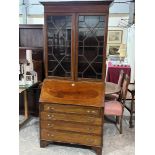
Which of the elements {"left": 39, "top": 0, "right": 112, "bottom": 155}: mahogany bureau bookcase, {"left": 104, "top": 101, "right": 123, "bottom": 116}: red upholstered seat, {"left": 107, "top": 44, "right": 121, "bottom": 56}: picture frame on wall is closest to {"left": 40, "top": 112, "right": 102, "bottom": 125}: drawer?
{"left": 39, "top": 0, "right": 112, "bottom": 155}: mahogany bureau bookcase

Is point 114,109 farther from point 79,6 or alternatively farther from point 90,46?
point 79,6

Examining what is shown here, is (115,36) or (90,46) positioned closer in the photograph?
(90,46)

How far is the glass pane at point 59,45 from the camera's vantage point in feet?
8.58

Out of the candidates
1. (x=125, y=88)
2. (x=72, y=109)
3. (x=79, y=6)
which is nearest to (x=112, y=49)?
(x=125, y=88)

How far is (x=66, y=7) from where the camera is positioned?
2.52m

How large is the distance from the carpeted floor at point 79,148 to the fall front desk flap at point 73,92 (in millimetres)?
668

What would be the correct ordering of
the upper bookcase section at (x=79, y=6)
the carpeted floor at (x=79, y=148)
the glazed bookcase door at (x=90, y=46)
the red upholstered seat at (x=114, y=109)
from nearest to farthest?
the upper bookcase section at (x=79, y=6)
the glazed bookcase door at (x=90, y=46)
the carpeted floor at (x=79, y=148)
the red upholstered seat at (x=114, y=109)

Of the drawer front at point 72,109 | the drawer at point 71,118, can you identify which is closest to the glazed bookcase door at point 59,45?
the drawer front at point 72,109

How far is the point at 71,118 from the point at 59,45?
0.95 m

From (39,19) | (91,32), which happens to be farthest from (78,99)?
(39,19)

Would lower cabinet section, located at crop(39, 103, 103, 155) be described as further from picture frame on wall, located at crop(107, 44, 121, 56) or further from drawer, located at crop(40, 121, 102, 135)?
picture frame on wall, located at crop(107, 44, 121, 56)

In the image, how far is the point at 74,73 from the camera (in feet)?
8.81

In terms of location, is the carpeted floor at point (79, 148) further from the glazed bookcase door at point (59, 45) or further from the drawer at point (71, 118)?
the glazed bookcase door at point (59, 45)
